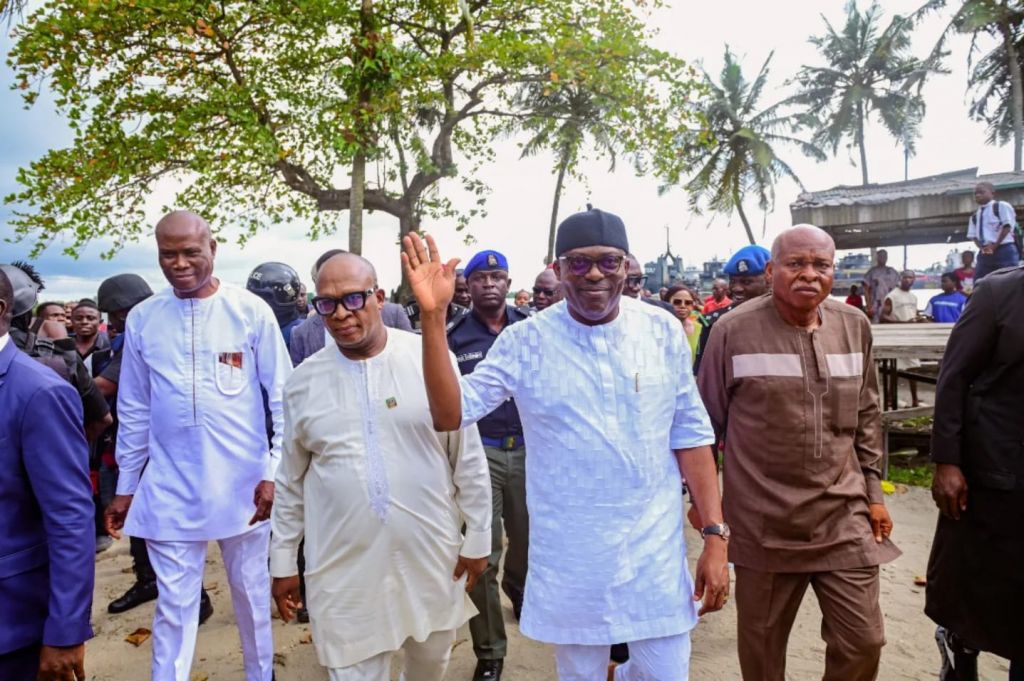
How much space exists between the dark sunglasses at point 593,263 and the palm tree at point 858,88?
3492 cm

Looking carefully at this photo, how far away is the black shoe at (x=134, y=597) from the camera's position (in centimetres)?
475

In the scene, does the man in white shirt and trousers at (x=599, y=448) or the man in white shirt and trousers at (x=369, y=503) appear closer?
the man in white shirt and trousers at (x=599, y=448)

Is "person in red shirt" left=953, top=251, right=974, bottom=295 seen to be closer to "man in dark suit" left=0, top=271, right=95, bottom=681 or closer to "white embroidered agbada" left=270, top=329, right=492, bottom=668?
"white embroidered agbada" left=270, top=329, right=492, bottom=668

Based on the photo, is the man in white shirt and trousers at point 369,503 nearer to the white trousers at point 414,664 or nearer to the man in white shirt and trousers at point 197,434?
the white trousers at point 414,664

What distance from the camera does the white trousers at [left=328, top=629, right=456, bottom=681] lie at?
Answer: 2504mm

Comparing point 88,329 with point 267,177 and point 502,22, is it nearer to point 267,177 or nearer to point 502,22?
point 267,177

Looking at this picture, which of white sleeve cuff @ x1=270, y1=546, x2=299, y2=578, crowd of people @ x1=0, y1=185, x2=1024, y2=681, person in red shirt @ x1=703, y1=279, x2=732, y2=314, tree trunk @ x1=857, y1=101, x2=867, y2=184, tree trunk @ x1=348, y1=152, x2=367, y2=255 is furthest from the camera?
tree trunk @ x1=857, y1=101, x2=867, y2=184

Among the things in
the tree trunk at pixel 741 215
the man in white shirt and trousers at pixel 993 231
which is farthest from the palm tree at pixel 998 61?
the man in white shirt and trousers at pixel 993 231

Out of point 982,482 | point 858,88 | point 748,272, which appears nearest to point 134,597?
point 748,272

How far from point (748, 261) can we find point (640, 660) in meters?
3.12

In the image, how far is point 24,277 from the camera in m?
3.23

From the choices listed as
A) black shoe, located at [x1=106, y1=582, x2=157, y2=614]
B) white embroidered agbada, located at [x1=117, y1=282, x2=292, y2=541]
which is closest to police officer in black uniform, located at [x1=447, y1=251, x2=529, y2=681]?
white embroidered agbada, located at [x1=117, y1=282, x2=292, y2=541]

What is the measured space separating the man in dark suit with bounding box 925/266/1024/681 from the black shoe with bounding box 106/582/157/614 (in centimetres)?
491

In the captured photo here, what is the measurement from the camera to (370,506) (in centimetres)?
251
